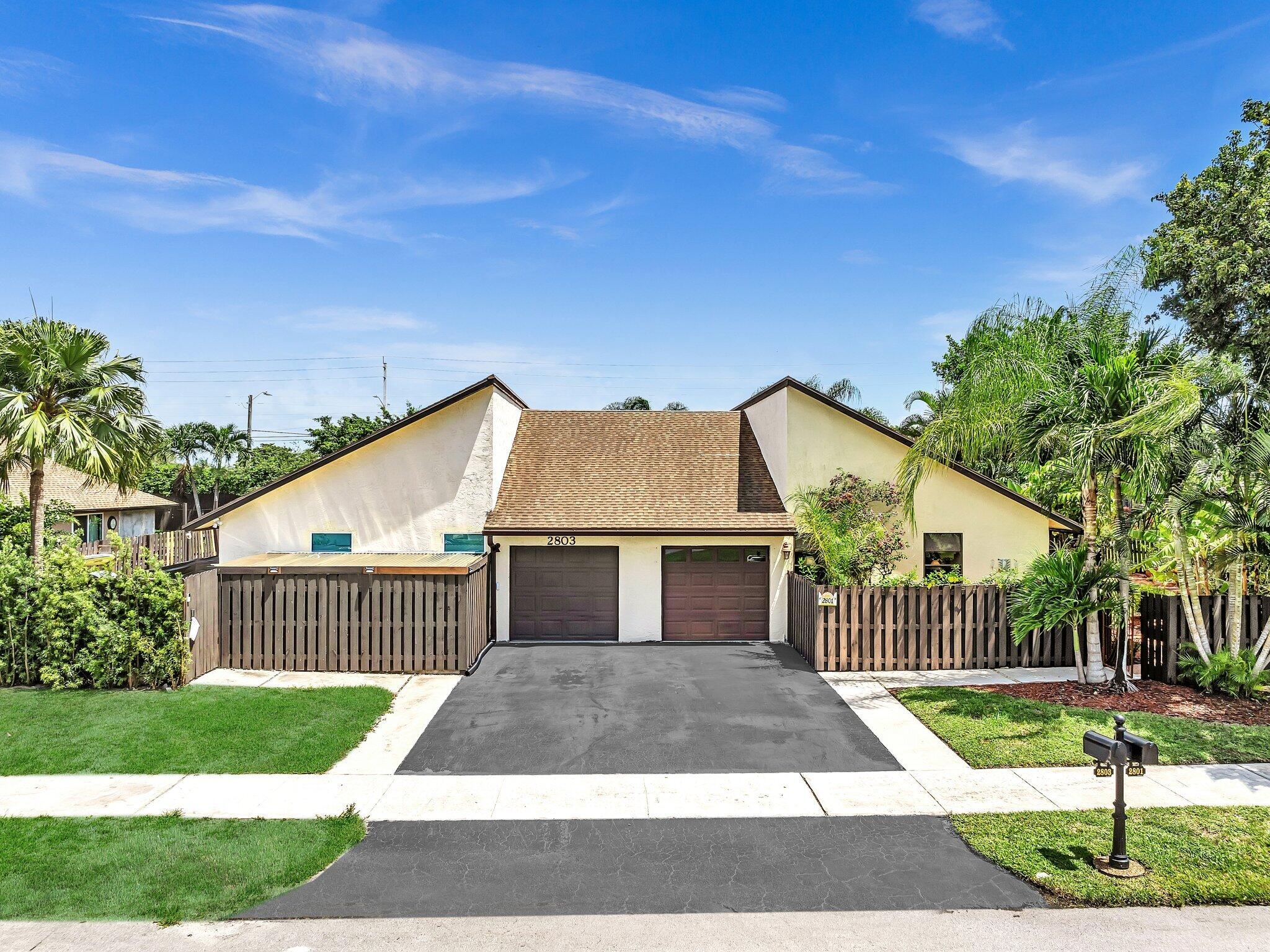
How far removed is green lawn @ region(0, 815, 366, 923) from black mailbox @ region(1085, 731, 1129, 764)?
21.8ft

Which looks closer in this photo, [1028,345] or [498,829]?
[498,829]

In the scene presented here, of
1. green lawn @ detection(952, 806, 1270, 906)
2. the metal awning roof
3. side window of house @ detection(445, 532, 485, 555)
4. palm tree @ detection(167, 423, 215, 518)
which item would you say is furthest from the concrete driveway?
palm tree @ detection(167, 423, 215, 518)

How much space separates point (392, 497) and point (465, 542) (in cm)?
198

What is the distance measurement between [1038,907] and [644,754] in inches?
175

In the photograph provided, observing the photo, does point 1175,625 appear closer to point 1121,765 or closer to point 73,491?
point 1121,765

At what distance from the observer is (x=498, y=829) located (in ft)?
20.8

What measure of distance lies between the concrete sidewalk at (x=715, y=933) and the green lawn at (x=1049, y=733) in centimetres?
269

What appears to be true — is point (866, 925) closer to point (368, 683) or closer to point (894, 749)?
point (894, 749)

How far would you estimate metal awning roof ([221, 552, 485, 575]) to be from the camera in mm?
12281

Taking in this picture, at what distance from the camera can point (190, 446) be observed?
4544 cm

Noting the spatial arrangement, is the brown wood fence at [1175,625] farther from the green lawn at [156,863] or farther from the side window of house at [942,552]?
the green lawn at [156,863]

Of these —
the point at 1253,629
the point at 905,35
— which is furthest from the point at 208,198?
the point at 1253,629

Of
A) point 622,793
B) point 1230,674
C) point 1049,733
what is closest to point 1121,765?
point 1049,733

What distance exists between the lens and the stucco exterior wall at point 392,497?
48.4 feet
